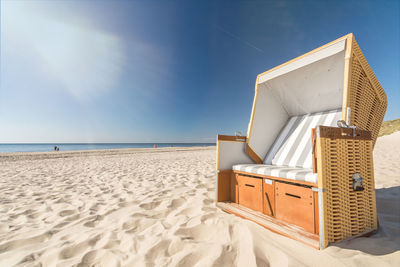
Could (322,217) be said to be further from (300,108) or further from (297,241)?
(300,108)

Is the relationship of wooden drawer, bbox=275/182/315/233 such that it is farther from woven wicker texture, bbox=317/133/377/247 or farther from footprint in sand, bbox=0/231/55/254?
footprint in sand, bbox=0/231/55/254

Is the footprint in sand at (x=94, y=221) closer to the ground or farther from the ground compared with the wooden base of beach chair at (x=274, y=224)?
closer to the ground

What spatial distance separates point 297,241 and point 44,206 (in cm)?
332

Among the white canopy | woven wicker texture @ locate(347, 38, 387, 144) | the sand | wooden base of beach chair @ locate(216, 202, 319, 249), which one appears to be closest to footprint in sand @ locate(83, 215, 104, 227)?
the sand

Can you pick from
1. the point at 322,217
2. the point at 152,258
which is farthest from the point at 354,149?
the point at 152,258

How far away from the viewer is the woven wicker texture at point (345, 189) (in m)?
1.48

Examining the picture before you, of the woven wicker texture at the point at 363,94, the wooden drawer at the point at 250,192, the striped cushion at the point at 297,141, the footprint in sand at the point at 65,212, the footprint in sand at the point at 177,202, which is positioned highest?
the woven wicker texture at the point at 363,94

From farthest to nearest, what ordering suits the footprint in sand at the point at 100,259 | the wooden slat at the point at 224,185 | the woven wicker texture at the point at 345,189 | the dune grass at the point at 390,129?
the dune grass at the point at 390,129
the wooden slat at the point at 224,185
the woven wicker texture at the point at 345,189
the footprint in sand at the point at 100,259

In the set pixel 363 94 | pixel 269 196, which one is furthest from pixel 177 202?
pixel 363 94

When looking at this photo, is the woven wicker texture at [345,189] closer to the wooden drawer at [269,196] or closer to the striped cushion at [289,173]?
the striped cushion at [289,173]

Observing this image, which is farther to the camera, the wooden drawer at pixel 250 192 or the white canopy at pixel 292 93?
the white canopy at pixel 292 93

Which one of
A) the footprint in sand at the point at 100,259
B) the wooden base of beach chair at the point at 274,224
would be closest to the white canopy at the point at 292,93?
the wooden base of beach chair at the point at 274,224

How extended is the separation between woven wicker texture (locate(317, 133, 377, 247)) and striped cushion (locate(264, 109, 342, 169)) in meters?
0.73

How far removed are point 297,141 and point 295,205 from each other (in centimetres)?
136
